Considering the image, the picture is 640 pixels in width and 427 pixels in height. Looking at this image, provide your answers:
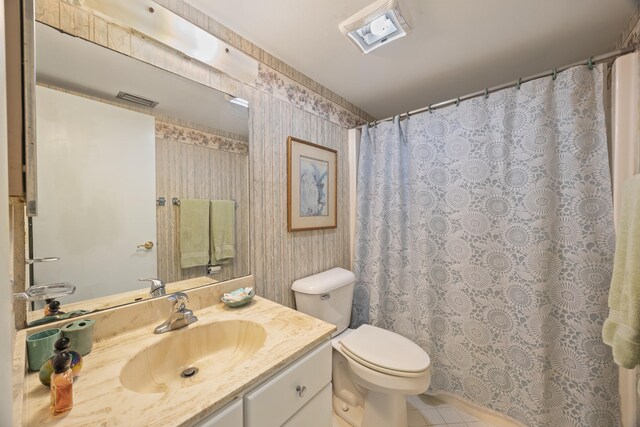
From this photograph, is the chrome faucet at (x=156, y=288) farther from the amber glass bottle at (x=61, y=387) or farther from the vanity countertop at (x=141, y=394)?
the amber glass bottle at (x=61, y=387)

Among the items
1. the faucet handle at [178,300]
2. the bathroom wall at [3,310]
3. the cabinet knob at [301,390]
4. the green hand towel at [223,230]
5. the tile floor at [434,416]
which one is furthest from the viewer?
the tile floor at [434,416]

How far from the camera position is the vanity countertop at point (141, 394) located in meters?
0.51

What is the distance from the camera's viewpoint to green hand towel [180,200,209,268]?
104 cm

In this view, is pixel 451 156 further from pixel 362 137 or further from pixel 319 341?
pixel 319 341

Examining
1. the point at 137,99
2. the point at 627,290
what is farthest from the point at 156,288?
the point at 627,290

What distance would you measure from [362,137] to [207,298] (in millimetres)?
1475

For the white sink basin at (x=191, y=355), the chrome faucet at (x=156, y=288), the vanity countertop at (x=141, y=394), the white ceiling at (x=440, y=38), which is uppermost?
the white ceiling at (x=440, y=38)

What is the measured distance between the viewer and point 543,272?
3.87ft

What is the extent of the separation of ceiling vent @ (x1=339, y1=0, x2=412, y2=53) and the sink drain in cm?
152

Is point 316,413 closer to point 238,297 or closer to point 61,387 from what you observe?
point 238,297

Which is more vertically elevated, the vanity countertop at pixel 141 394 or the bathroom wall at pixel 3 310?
the bathroom wall at pixel 3 310

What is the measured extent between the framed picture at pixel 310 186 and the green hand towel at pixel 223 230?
0.35 meters

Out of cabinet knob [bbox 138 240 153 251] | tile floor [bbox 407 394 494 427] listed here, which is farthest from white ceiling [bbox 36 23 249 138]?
tile floor [bbox 407 394 494 427]

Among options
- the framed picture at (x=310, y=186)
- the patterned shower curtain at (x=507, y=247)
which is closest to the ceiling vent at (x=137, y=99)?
the framed picture at (x=310, y=186)
